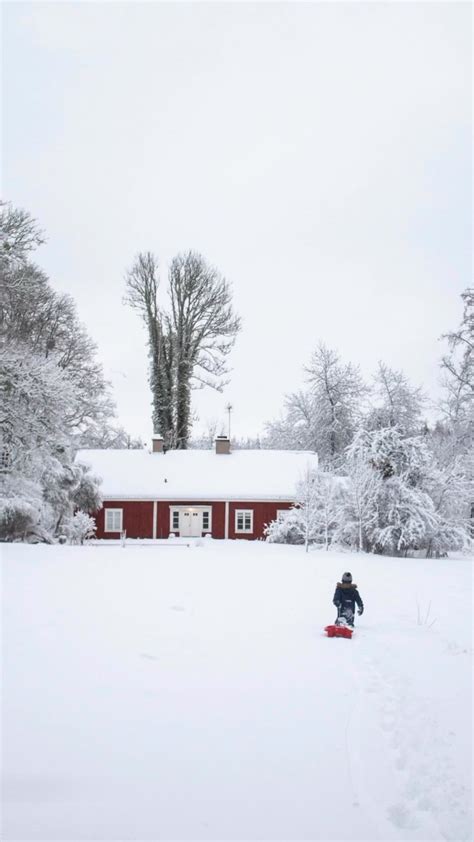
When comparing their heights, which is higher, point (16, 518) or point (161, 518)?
point (16, 518)

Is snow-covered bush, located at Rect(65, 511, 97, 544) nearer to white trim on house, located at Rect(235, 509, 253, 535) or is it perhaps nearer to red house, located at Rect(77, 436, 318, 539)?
red house, located at Rect(77, 436, 318, 539)

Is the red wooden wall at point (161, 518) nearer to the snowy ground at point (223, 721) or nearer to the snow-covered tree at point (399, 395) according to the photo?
the snow-covered tree at point (399, 395)

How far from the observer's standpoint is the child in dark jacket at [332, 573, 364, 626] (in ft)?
34.8

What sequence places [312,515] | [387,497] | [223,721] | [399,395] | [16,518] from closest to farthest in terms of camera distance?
[223,721], [16,518], [387,497], [312,515], [399,395]

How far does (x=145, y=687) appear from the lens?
6.80 m

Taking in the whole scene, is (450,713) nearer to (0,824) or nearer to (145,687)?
(145,687)

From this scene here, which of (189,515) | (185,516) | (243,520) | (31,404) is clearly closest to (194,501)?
(189,515)

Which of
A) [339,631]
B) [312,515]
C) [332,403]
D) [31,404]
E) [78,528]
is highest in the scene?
[332,403]

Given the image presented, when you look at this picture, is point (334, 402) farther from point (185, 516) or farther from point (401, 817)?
point (401, 817)

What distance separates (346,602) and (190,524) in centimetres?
2268

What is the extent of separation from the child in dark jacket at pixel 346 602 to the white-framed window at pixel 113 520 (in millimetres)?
23245

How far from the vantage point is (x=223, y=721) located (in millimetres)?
6051

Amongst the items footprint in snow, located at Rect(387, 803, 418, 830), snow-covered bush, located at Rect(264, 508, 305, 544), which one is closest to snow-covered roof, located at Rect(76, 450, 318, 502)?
snow-covered bush, located at Rect(264, 508, 305, 544)

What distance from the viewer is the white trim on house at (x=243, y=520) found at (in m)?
32.6
